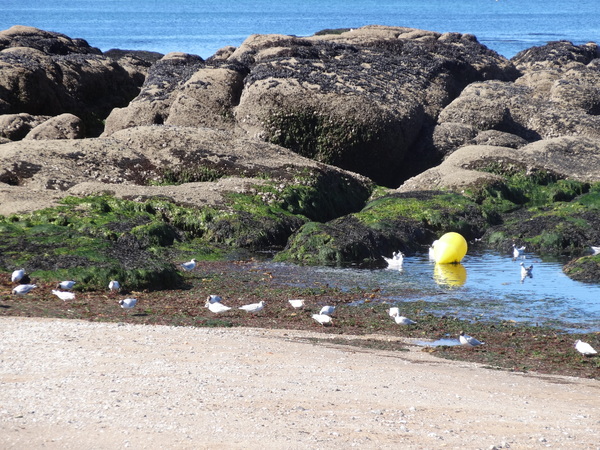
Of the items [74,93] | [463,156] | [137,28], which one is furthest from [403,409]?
[137,28]

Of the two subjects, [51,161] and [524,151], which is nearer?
[51,161]

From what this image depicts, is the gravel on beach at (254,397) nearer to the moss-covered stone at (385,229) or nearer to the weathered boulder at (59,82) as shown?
the moss-covered stone at (385,229)

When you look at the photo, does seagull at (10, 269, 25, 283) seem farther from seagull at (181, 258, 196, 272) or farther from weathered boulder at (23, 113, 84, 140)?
weathered boulder at (23, 113, 84, 140)

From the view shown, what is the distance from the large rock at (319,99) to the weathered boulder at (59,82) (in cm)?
346

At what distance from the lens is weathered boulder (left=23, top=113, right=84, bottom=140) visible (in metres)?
24.2

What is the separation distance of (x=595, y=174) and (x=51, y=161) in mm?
14364

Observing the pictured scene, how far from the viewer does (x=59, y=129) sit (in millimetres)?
24500

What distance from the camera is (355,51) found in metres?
29.5

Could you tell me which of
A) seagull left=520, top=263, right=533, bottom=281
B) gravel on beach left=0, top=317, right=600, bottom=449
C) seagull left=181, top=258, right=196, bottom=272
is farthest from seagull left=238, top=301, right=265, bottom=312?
seagull left=520, top=263, right=533, bottom=281

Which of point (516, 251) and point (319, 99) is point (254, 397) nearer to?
point (516, 251)

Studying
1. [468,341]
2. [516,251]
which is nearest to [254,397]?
[468,341]

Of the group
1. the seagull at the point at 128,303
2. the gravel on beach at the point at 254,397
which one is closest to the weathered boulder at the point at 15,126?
the seagull at the point at 128,303

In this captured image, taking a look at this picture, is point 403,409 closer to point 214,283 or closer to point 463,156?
point 214,283

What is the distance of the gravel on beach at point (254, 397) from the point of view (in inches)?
247
